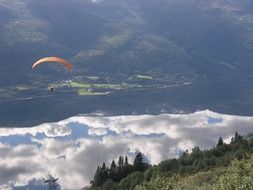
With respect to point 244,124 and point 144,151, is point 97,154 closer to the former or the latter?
point 144,151

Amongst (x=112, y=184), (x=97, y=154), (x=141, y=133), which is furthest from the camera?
(x=141, y=133)

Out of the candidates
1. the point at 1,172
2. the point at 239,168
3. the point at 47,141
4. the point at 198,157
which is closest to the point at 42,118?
the point at 47,141

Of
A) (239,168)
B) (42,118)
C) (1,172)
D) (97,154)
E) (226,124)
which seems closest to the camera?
(239,168)

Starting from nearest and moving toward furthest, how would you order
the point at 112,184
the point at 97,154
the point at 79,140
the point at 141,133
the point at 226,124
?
the point at 112,184
the point at 97,154
the point at 79,140
the point at 141,133
the point at 226,124

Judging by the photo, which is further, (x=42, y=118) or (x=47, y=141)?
(x=42, y=118)

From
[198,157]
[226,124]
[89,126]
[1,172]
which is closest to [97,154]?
[1,172]

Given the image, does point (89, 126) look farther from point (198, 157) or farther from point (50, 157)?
point (198, 157)

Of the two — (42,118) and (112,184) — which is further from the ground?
(42,118)

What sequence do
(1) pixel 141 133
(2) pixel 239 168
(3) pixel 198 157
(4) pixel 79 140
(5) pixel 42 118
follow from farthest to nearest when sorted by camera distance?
(5) pixel 42 118
(1) pixel 141 133
(4) pixel 79 140
(3) pixel 198 157
(2) pixel 239 168

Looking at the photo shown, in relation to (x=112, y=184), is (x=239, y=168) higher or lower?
higher
